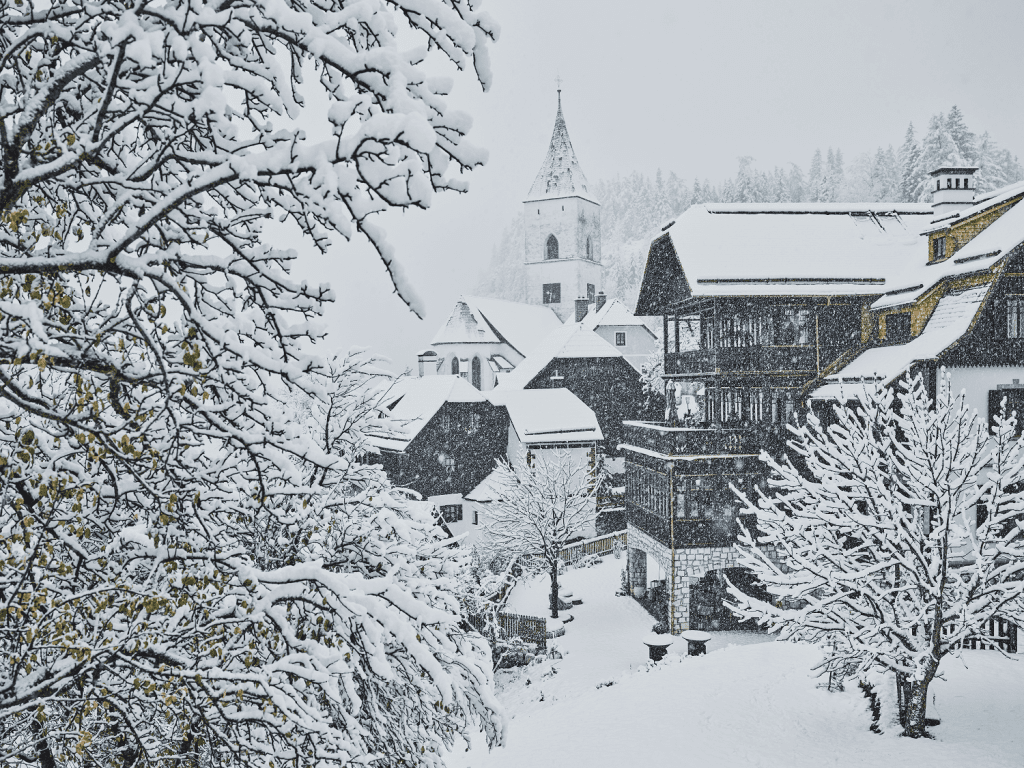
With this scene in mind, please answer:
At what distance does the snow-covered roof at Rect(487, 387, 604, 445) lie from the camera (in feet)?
116

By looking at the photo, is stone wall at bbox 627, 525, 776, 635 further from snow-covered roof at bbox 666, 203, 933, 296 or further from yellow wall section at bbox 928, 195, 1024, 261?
yellow wall section at bbox 928, 195, 1024, 261

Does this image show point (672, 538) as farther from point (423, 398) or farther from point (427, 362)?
point (427, 362)

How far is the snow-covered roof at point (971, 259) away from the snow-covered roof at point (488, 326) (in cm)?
3335

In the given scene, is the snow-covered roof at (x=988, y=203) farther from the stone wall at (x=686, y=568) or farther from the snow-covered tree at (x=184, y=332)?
the snow-covered tree at (x=184, y=332)

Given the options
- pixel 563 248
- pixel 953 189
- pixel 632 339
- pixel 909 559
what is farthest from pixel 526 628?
pixel 563 248

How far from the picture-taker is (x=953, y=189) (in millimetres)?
25406

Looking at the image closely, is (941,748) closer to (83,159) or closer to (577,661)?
(577,661)

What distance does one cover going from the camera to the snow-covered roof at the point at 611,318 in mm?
54812

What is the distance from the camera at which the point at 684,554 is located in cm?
2225

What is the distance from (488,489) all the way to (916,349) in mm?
19213

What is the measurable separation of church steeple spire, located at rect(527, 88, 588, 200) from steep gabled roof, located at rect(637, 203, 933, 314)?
157 feet

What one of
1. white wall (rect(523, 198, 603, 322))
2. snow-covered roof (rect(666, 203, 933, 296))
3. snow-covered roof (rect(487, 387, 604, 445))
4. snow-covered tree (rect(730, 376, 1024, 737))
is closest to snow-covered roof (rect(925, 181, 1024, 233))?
snow-covered roof (rect(666, 203, 933, 296))

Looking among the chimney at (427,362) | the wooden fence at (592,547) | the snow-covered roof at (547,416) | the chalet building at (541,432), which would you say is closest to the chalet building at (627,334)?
the chimney at (427,362)

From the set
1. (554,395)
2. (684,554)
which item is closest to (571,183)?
(554,395)
